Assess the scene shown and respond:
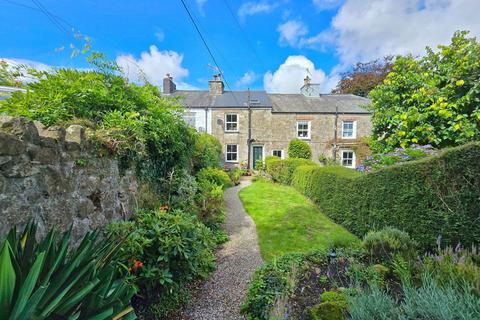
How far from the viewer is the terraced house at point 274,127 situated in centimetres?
1653

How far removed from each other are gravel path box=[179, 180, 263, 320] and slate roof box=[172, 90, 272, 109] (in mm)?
12625

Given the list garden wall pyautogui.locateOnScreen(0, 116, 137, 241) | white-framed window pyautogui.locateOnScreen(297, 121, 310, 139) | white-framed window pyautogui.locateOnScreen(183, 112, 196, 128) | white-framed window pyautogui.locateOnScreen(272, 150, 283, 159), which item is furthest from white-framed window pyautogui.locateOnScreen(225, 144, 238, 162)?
Answer: garden wall pyautogui.locateOnScreen(0, 116, 137, 241)

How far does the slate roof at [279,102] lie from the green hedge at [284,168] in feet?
17.9

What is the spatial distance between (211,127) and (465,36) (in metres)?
13.7

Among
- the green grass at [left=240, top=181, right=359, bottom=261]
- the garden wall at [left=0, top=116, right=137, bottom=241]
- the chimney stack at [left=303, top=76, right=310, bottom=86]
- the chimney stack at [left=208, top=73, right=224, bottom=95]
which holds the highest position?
the chimney stack at [left=303, top=76, right=310, bottom=86]

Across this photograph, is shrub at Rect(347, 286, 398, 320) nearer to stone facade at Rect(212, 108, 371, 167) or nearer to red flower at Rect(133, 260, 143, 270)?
red flower at Rect(133, 260, 143, 270)

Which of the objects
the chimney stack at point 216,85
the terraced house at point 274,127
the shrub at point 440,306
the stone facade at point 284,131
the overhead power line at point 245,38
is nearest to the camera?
the shrub at point 440,306

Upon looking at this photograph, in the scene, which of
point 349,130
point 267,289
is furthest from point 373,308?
point 349,130

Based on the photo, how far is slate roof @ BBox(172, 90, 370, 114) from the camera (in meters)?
16.7

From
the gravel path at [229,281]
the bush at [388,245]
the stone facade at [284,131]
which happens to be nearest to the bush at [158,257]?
the gravel path at [229,281]

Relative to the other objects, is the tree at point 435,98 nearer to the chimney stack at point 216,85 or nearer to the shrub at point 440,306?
the shrub at point 440,306

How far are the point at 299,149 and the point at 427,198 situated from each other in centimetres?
1292

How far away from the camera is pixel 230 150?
16984mm

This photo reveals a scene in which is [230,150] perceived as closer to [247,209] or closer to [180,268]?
[247,209]
